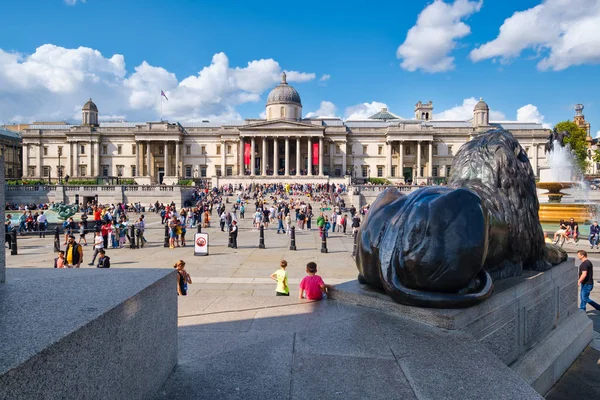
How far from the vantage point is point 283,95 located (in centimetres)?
7994

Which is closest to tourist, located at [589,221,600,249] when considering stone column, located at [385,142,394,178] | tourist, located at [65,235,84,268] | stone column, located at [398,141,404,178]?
tourist, located at [65,235,84,268]

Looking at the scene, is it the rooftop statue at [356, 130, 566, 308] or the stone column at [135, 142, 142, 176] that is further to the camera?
the stone column at [135, 142, 142, 176]

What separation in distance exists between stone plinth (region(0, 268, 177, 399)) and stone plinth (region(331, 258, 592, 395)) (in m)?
2.51

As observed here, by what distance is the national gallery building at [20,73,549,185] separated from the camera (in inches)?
3083

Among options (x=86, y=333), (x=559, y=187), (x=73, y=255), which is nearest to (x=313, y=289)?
(x=86, y=333)

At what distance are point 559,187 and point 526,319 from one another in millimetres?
24258

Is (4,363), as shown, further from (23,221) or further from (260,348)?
(23,221)

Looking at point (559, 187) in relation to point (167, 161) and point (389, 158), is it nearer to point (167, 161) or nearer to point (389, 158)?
point (389, 158)

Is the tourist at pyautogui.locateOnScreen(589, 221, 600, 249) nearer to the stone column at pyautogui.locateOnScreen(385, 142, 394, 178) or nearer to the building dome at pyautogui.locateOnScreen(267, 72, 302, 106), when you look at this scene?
the stone column at pyautogui.locateOnScreen(385, 142, 394, 178)

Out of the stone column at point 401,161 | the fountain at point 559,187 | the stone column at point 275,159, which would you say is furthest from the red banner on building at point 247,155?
the fountain at point 559,187

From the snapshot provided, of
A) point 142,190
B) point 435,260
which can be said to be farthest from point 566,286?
point 142,190

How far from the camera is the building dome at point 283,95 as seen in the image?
79.9 metres

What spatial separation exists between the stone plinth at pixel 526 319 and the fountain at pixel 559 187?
18.9 metres

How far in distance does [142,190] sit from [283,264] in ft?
149
